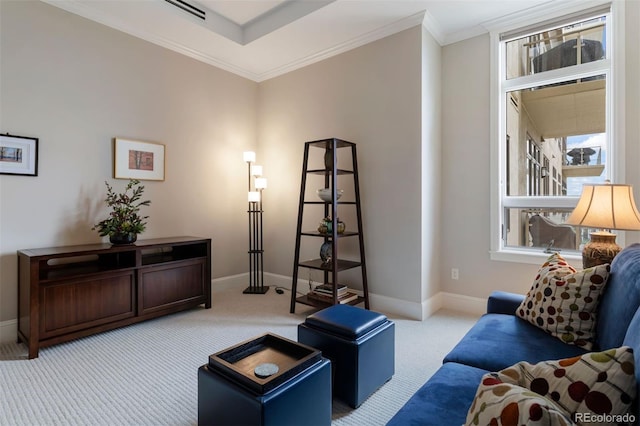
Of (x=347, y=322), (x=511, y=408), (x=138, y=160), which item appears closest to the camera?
(x=511, y=408)

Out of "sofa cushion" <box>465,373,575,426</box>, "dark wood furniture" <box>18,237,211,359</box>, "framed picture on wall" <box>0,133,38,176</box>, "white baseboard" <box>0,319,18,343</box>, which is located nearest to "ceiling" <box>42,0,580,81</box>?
"framed picture on wall" <box>0,133,38,176</box>

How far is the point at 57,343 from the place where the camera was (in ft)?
8.24

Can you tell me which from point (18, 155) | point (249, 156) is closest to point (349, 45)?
point (249, 156)

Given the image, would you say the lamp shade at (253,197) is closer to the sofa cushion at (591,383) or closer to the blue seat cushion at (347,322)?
the blue seat cushion at (347,322)

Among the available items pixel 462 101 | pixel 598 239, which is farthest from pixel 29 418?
pixel 462 101

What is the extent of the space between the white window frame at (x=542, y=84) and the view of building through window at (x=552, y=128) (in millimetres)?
12

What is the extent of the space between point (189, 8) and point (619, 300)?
388cm

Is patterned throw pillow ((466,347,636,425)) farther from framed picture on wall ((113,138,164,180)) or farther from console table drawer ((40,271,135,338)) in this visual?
framed picture on wall ((113,138,164,180))

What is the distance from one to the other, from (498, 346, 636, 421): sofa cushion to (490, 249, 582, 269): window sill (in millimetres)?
2479

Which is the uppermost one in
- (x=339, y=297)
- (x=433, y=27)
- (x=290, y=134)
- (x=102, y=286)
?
(x=433, y=27)

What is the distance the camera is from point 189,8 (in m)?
3.18

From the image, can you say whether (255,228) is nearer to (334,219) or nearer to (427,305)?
(334,219)

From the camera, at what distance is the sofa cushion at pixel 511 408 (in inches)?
27.3

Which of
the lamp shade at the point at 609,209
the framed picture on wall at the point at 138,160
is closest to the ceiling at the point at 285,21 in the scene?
the framed picture on wall at the point at 138,160
